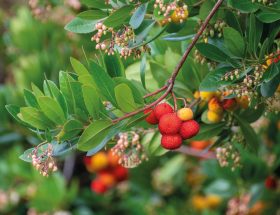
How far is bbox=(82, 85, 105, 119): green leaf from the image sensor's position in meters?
1.03

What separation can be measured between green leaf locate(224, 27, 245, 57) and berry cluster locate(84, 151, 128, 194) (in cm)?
159

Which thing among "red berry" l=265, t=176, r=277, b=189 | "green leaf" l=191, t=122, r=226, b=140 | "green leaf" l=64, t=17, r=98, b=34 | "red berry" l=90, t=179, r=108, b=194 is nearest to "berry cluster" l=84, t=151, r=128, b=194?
"red berry" l=90, t=179, r=108, b=194

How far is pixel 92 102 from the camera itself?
104 centimetres

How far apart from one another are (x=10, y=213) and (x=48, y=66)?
579 millimetres

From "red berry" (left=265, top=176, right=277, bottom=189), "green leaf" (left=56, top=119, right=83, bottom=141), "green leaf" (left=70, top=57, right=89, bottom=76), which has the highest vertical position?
"green leaf" (left=70, top=57, right=89, bottom=76)

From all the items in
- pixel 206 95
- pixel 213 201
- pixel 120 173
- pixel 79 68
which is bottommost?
pixel 213 201

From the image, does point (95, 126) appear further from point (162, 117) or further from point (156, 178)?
point (156, 178)

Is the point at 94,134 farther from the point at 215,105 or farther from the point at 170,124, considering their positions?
the point at 215,105

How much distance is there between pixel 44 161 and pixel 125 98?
16 centimetres

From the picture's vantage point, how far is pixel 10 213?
2.68 meters

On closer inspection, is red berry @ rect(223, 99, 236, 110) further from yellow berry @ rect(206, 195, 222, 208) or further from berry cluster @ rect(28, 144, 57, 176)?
yellow berry @ rect(206, 195, 222, 208)

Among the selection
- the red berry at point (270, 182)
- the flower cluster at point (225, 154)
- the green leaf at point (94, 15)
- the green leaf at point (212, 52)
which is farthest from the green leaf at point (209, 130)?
the red berry at point (270, 182)

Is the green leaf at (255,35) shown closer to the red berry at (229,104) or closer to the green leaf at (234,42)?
the green leaf at (234,42)

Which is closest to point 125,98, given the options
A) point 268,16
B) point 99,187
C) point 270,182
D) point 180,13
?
point 180,13
